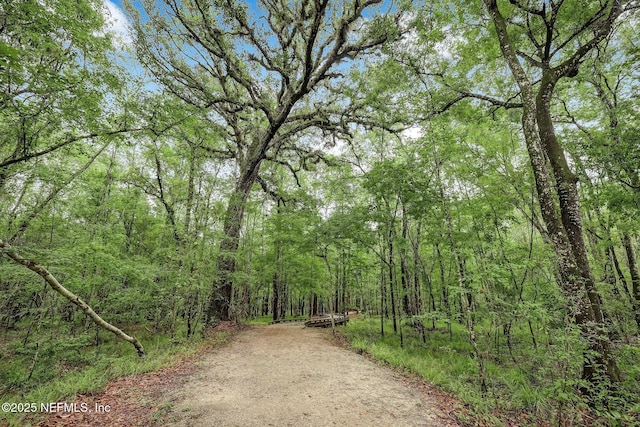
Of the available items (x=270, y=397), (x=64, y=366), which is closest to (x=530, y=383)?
(x=270, y=397)

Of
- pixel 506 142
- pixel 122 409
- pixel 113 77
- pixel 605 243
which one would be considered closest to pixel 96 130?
pixel 113 77

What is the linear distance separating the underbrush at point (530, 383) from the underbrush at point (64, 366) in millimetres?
5706

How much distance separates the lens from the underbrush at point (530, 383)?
3.12m

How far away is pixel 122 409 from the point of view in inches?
154

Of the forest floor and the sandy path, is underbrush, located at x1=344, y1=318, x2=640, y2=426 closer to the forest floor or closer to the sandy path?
the forest floor

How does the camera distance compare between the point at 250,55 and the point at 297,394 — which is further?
the point at 250,55

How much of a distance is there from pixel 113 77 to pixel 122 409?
22.9 ft

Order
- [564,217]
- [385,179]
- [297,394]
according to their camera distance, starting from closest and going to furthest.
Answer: [297,394]
[564,217]
[385,179]

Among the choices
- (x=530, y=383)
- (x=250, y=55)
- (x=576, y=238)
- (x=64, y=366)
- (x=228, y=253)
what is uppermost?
(x=250, y=55)

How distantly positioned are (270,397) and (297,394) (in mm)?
475

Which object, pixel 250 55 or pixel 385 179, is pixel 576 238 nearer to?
pixel 385 179

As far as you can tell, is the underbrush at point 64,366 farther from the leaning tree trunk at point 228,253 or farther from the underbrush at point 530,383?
the underbrush at point 530,383

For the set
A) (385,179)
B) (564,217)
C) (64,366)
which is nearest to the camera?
(564,217)

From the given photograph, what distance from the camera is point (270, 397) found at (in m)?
4.30
